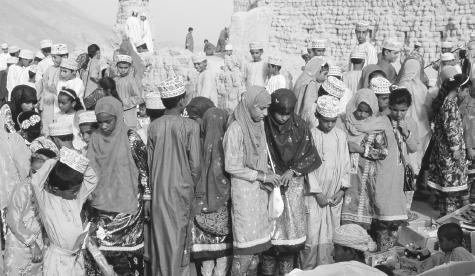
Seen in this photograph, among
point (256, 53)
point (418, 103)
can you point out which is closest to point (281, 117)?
point (418, 103)

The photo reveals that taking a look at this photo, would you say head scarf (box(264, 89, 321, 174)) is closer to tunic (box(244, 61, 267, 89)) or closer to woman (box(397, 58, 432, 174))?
woman (box(397, 58, 432, 174))

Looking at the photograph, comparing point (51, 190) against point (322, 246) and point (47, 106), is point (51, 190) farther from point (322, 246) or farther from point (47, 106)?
point (47, 106)

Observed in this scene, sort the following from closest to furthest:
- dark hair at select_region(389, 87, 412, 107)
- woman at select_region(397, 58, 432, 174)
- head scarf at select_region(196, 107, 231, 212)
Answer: head scarf at select_region(196, 107, 231, 212)
dark hair at select_region(389, 87, 412, 107)
woman at select_region(397, 58, 432, 174)

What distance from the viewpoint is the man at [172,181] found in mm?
4535

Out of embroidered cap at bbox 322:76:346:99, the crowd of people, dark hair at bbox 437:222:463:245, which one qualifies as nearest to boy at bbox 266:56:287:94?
embroidered cap at bbox 322:76:346:99

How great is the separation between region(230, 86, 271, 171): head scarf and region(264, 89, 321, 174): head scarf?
0.31 feet

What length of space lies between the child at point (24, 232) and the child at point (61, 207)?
7.2 inches

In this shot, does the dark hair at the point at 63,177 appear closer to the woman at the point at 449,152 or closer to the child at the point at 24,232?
the child at the point at 24,232

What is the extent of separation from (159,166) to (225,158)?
1.67ft

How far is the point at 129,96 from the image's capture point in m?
7.61

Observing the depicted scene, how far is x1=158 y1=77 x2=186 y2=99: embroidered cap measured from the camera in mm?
4590

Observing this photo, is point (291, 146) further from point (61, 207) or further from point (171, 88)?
point (61, 207)

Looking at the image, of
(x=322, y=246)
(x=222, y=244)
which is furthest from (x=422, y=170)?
(x=222, y=244)

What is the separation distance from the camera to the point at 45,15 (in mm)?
37438
